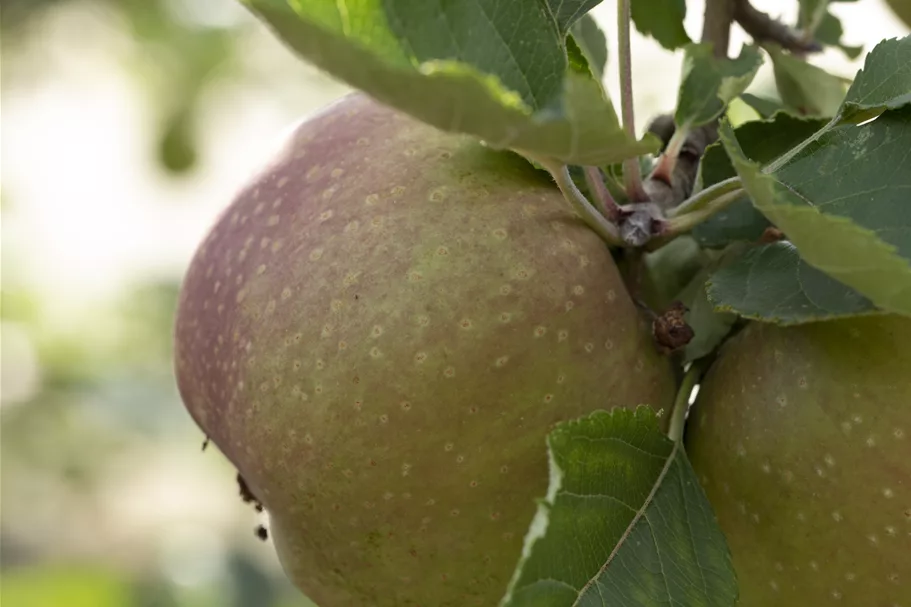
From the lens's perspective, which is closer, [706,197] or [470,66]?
[470,66]

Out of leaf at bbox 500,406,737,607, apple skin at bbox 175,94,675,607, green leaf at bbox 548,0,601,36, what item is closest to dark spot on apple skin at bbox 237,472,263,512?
apple skin at bbox 175,94,675,607

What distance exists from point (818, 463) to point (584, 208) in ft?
0.74

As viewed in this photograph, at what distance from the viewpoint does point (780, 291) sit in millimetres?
628

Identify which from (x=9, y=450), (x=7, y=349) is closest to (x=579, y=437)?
(x=7, y=349)

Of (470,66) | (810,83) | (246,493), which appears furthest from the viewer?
(810,83)

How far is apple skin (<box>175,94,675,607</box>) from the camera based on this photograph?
65 centimetres

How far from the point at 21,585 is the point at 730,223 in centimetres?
146

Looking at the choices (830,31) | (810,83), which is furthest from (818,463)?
(830,31)

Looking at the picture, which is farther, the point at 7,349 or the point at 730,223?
the point at 7,349

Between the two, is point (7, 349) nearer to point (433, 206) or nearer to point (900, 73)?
point (433, 206)

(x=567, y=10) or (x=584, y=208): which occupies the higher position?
(x=567, y=10)

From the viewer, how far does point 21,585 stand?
5.62 ft

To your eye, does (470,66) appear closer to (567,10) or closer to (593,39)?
(567,10)

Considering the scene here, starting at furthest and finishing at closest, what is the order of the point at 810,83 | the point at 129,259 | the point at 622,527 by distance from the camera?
the point at 129,259 → the point at 810,83 → the point at 622,527
